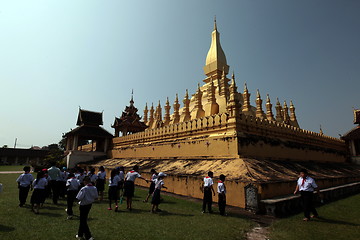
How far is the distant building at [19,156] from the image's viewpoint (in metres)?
43.2

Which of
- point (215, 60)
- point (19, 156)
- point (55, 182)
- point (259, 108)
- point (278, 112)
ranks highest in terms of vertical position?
point (215, 60)

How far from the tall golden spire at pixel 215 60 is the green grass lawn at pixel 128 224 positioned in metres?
20.3

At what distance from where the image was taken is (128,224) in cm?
568

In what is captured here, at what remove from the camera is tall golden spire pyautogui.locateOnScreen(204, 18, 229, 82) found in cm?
2523

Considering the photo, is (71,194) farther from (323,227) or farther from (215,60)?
(215,60)

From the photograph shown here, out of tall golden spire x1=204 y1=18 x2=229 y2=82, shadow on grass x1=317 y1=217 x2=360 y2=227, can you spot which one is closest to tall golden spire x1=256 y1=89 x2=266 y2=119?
tall golden spire x1=204 y1=18 x2=229 y2=82

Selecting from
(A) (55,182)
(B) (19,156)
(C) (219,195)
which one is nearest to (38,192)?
(A) (55,182)

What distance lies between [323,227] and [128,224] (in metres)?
5.37

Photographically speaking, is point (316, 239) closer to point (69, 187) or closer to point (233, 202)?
point (233, 202)

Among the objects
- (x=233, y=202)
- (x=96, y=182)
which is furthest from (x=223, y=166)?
(x=96, y=182)

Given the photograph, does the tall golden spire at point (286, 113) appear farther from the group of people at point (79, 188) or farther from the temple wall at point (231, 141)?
the group of people at point (79, 188)

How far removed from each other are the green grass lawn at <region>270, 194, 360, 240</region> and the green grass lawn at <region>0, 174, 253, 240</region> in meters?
0.89

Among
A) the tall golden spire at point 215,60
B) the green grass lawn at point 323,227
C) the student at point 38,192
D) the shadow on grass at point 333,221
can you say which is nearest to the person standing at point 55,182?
the student at point 38,192

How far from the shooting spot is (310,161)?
1551 cm
